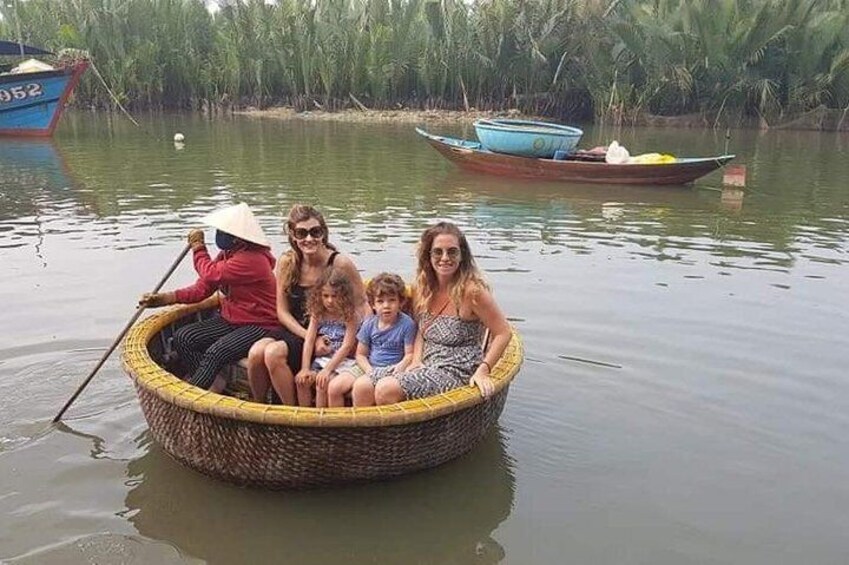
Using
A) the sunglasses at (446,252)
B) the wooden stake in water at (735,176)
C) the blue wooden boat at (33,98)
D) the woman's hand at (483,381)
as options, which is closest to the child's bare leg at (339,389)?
the woman's hand at (483,381)

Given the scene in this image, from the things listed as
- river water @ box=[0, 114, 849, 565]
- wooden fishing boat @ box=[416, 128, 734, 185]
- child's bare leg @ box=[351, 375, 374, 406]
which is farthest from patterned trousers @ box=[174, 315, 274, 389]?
wooden fishing boat @ box=[416, 128, 734, 185]

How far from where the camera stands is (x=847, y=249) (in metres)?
8.50

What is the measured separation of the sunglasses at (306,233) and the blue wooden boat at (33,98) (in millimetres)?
17546

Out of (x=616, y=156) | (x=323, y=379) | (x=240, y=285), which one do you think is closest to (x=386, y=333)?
(x=323, y=379)

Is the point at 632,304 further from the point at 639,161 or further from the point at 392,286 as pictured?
the point at 639,161

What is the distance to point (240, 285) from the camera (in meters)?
4.03

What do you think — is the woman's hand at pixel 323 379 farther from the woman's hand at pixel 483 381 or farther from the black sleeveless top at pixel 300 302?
the woman's hand at pixel 483 381

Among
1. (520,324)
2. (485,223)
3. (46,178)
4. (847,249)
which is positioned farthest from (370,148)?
(520,324)

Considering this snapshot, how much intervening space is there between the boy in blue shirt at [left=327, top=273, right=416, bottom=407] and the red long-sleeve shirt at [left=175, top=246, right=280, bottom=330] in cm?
54

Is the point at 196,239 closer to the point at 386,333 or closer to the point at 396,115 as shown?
the point at 386,333

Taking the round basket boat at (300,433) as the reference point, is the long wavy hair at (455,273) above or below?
above

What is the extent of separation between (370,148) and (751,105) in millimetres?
14335

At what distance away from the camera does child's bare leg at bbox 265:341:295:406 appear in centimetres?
372

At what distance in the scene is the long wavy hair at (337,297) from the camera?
3875 millimetres
